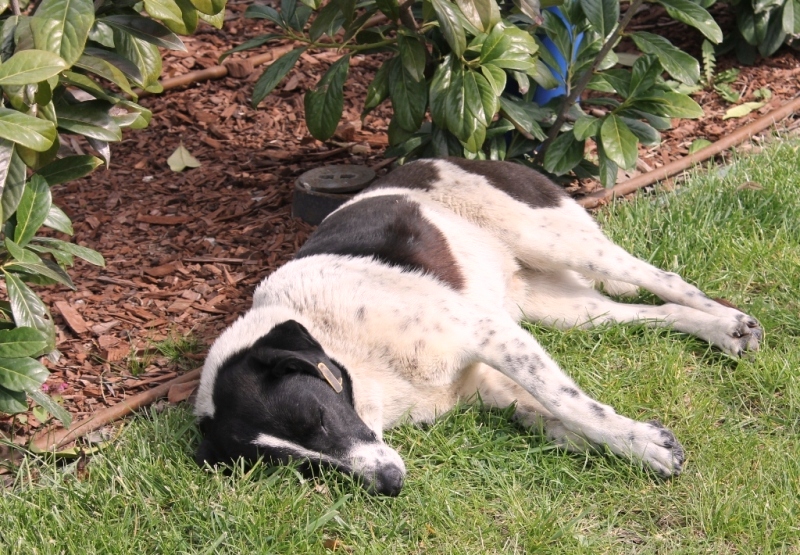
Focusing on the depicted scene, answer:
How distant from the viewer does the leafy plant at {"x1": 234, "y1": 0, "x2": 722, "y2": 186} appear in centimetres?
430

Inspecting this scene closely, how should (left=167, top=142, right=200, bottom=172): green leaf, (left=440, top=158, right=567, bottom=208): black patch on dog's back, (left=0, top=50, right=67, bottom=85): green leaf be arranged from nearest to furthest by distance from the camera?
(left=0, top=50, right=67, bottom=85): green leaf → (left=440, top=158, right=567, bottom=208): black patch on dog's back → (left=167, top=142, right=200, bottom=172): green leaf

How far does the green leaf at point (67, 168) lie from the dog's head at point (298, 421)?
98cm

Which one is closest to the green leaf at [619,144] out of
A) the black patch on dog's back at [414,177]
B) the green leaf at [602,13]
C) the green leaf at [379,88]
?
the green leaf at [602,13]

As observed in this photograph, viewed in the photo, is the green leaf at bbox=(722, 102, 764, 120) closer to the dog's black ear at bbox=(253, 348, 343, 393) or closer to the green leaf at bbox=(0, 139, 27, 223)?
the dog's black ear at bbox=(253, 348, 343, 393)

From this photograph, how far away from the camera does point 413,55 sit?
4375 millimetres

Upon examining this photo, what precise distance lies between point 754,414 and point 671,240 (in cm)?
123

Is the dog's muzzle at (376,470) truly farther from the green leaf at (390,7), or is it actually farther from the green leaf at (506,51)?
the green leaf at (390,7)

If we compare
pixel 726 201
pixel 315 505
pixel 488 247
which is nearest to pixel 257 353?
pixel 315 505

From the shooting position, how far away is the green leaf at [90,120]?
337cm

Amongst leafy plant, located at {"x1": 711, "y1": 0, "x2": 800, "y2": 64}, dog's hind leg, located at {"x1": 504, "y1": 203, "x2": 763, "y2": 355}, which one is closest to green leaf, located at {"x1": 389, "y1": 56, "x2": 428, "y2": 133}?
dog's hind leg, located at {"x1": 504, "y1": 203, "x2": 763, "y2": 355}

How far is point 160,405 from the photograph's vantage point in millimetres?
3891

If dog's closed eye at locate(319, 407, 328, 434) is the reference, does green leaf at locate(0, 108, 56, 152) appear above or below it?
above

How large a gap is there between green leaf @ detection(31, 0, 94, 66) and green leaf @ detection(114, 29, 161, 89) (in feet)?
1.69

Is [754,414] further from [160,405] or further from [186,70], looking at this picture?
[186,70]
